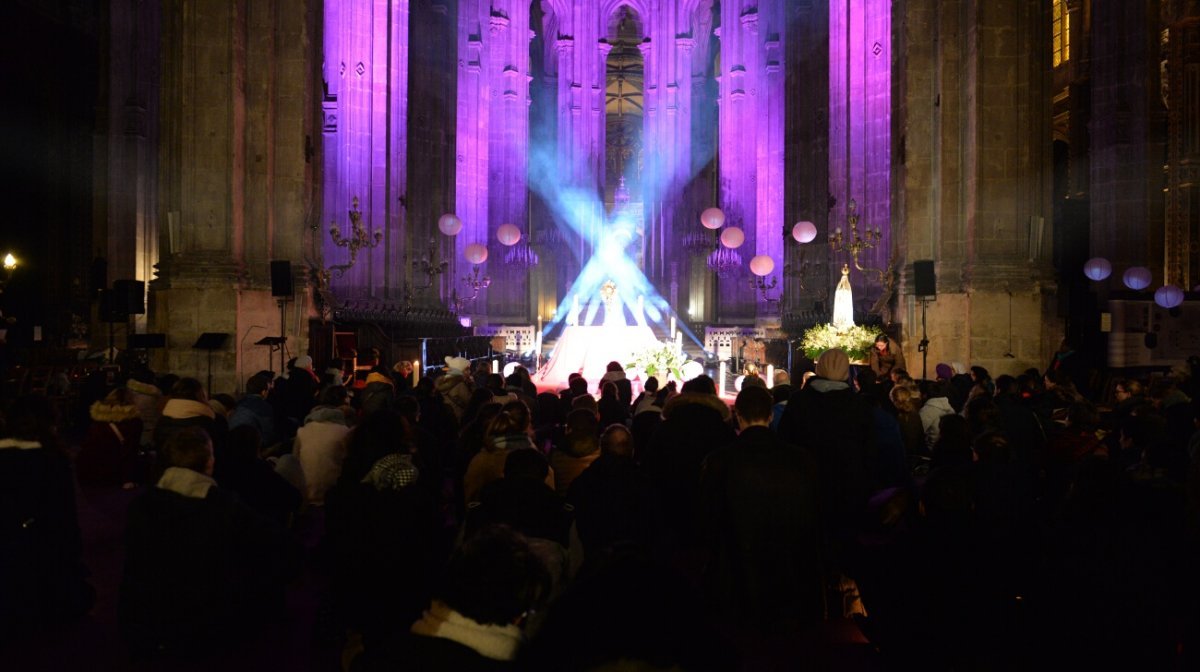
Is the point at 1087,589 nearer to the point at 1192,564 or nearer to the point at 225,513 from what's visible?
the point at 1192,564

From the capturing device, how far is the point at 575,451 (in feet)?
18.0

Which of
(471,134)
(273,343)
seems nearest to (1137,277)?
(273,343)

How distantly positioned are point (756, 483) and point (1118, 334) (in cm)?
1618

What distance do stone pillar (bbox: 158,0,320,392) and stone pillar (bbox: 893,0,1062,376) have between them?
1139 centimetres

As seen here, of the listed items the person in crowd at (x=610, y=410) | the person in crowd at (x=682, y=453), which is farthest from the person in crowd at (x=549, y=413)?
the person in crowd at (x=682, y=453)

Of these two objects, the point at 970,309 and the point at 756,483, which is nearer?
the point at 756,483

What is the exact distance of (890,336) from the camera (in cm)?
1638

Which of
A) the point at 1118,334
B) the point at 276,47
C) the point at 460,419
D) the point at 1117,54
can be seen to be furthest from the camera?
the point at 1117,54

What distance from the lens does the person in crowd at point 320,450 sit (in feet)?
22.5

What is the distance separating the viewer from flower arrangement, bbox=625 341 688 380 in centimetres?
1789

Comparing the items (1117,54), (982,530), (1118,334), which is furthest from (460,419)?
(1117,54)

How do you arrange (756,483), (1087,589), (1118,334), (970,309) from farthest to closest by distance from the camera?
1. (1118,334)
2. (970,309)
3. (756,483)
4. (1087,589)

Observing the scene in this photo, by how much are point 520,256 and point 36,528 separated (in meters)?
30.1

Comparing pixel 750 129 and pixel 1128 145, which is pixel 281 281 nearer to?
pixel 1128 145
